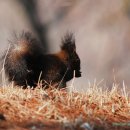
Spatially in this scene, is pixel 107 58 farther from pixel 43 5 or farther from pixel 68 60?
pixel 68 60

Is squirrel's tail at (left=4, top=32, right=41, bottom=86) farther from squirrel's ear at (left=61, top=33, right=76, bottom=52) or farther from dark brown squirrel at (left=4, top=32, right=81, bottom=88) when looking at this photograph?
squirrel's ear at (left=61, top=33, right=76, bottom=52)

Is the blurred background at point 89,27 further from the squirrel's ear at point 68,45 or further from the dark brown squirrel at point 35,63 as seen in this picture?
the dark brown squirrel at point 35,63

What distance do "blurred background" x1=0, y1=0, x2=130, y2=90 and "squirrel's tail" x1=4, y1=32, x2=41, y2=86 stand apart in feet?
16.3

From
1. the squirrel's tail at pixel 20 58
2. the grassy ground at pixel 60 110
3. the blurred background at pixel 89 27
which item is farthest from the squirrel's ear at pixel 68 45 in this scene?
the blurred background at pixel 89 27

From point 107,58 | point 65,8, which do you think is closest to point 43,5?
point 65,8

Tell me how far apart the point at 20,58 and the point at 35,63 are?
0.45 metres

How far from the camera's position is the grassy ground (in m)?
5.46

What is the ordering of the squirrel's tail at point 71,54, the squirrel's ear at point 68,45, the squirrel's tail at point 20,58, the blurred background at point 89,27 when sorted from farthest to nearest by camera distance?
the blurred background at point 89,27, the squirrel's ear at point 68,45, the squirrel's tail at point 71,54, the squirrel's tail at point 20,58

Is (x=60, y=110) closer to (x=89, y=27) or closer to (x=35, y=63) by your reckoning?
(x=35, y=63)

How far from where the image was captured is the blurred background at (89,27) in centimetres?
1448

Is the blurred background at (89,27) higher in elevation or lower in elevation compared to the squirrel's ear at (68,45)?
higher

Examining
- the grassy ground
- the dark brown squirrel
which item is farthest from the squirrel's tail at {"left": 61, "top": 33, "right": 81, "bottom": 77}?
the grassy ground

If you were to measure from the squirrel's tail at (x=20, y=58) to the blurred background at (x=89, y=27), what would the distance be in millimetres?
4961

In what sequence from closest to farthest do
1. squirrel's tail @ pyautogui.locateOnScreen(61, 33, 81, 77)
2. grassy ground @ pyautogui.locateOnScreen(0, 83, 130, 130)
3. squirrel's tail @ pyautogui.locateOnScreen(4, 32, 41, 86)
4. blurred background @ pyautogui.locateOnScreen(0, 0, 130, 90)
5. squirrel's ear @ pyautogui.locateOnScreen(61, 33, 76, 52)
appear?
1. grassy ground @ pyautogui.locateOnScreen(0, 83, 130, 130)
2. squirrel's tail @ pyautogui.locateOnScreen(4, 32, 41, 86)
3. squirrel's tail @ pyautogui.locateOnScreen(61, 33, 81, 77)
4. squirrel's ear @ pyautogui.locateOnScreen(61, 33, 76, 52)
5. blurred background @ pyautogui.locateOnScreen(0, 0, 130, 90)
